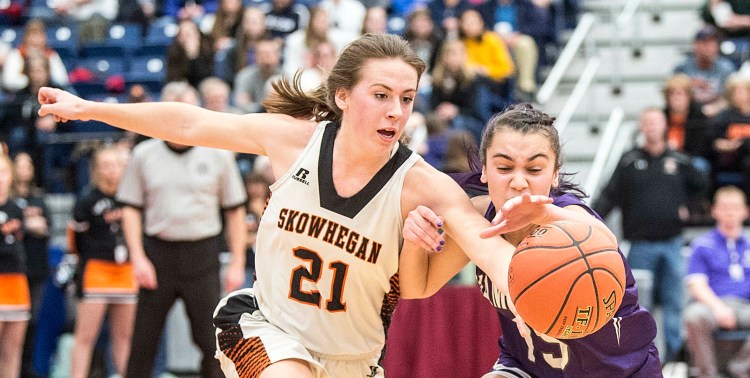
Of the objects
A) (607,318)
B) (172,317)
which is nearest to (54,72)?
(172,317)

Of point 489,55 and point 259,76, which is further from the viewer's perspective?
point 489,55

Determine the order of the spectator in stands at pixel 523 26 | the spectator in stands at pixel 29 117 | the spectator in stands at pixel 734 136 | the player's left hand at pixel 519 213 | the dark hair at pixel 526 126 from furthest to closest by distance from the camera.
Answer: the spectator in stands at pixel 523 26 → the spectator in stands at pixel 29 117 → the spectator in stands at pixel 734 136 → the dark hair at pixel 526 126 → the player's left hand at pixel 519 213

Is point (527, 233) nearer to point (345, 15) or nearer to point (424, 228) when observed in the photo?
point (424, 228)

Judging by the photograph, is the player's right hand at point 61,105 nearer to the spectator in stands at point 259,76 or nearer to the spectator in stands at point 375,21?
the spectator in stands at point 259,76

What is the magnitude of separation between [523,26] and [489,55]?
925mm

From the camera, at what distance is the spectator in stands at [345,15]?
12344 mm

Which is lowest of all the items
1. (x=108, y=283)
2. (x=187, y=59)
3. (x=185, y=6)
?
(x=108, y=283)

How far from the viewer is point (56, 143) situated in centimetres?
1151

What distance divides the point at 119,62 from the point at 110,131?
1.17 m

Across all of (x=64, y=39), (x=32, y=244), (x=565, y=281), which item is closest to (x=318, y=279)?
(x=565, y=281)

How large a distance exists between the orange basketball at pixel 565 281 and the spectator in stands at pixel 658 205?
17.8 ft

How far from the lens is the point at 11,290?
8.66m

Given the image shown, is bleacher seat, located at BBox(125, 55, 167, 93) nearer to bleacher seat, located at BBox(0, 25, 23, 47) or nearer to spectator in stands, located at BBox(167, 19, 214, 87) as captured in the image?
spectator in stands, located at BBox(167, 19, 214, 87)

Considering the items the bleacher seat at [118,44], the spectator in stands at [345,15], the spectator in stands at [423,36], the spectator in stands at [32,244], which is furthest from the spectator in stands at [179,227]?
the bleacher seat at [118,44]
